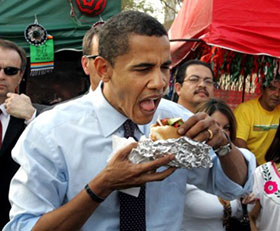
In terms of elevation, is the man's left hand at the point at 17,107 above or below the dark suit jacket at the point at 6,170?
above

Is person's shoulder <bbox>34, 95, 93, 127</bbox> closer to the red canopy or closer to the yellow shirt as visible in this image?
the red canopy

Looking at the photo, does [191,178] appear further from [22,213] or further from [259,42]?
[259,42]

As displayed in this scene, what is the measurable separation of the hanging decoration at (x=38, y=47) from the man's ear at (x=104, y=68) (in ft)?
10.9

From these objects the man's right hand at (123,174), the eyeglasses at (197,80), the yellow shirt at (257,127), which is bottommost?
the yellow shirt at (257,127)

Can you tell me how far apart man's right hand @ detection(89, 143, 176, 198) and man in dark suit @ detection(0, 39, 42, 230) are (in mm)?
1360

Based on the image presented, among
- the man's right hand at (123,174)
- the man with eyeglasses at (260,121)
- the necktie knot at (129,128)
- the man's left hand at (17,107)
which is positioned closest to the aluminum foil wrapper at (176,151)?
the man's right hand at (123,174)

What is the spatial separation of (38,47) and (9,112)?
7.40 feet

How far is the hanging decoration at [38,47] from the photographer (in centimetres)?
477

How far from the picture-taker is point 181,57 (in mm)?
5270

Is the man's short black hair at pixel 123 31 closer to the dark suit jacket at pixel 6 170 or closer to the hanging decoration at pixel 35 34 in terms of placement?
the dark suit jacket at pixel 6 170

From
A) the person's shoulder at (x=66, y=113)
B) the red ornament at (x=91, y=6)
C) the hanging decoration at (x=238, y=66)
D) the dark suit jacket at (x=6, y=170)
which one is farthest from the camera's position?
the red ornament at (x=91, y=6)

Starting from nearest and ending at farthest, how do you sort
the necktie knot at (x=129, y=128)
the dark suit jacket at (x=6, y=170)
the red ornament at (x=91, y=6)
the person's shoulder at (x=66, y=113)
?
the person's shoulder at (x=66, y=113) < the necktie knot at (x=129, y=128) < the dark suit jacket at (x=6, y=170) < the red ornament at (x=91, y=6)

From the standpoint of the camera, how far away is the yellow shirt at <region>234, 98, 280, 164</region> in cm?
434

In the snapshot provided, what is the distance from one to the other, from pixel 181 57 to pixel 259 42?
1.28 metres
